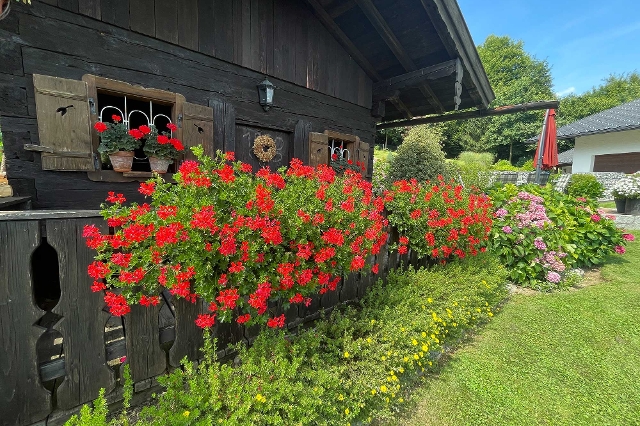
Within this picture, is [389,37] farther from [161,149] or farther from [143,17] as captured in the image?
[161,149]

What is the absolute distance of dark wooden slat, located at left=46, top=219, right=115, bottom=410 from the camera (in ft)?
4.91

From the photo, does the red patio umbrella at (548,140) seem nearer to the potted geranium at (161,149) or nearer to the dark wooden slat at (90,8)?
the potted geranium at (161,149)

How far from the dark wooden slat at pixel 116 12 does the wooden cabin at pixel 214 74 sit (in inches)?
0.4

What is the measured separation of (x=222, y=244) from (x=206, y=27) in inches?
Answer: 146

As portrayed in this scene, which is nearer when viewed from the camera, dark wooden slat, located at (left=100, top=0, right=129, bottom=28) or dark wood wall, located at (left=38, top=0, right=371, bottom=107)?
dark wooden slat, located at (left=100, top=0, right=129, bottom=28)

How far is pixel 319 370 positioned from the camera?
1801mm

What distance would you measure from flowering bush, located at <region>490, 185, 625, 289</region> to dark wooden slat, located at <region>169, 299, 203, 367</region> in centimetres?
445

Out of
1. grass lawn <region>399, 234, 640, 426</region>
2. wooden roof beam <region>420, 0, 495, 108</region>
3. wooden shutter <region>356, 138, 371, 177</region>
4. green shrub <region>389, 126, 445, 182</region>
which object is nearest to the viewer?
grass lawn <region>399, 234, 640, 426</region>

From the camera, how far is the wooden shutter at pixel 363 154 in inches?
242

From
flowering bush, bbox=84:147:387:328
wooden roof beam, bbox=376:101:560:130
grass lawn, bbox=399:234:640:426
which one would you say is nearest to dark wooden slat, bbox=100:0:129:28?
flowering bush, bbox=84:147:387:328

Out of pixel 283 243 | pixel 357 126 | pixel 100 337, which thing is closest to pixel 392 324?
pixel 283 243

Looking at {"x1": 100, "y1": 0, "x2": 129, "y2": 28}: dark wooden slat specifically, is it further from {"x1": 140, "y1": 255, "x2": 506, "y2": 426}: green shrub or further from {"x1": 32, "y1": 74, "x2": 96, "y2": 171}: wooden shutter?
{"x1": 140, "y1": 255, "x2": 506, "y2": 426}: green shrub

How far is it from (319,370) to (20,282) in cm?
168

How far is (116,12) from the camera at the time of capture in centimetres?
316
